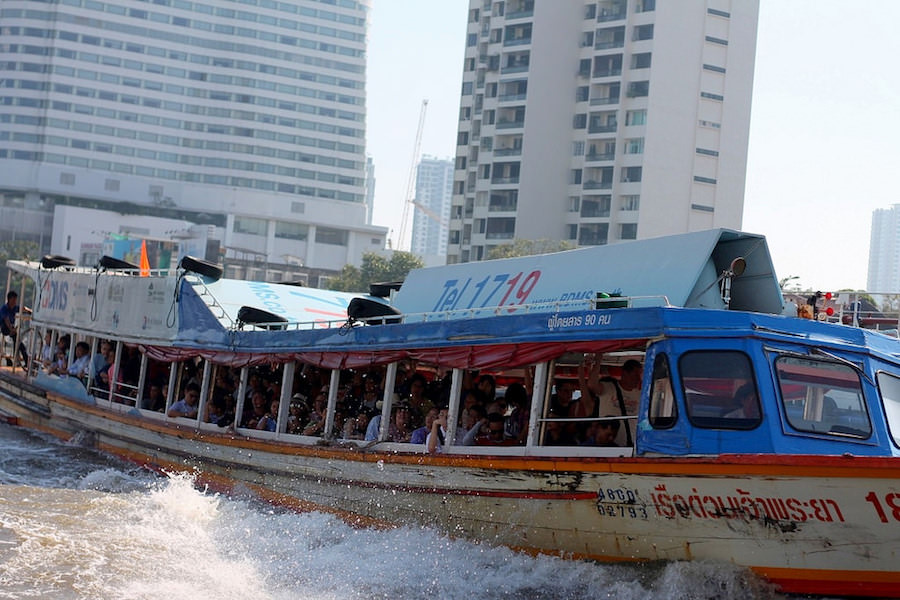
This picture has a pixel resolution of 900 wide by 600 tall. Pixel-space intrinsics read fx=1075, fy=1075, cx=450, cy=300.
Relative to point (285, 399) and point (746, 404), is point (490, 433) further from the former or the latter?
point (285, 399)

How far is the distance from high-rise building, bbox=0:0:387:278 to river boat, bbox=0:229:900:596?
100 metres

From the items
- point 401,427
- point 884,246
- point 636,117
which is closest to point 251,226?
point 636,117

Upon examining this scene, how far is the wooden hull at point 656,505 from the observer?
7.36m

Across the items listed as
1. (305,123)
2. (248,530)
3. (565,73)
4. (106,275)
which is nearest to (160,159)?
(305,123)

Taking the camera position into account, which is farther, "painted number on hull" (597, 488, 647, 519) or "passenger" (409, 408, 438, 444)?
"passenger" (409, 408, 438, 444)

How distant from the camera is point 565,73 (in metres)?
72.8

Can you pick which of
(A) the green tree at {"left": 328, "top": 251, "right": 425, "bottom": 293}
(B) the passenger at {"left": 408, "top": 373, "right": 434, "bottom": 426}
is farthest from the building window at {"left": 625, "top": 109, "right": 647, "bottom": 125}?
(B) the passenger at {"left": 408, "top": 373, "right": 434, "bottom": 426}

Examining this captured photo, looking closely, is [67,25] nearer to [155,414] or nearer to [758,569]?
[155,414]

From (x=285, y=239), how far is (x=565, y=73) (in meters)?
55.0

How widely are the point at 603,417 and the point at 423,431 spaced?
8.59ft

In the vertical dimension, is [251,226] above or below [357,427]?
above

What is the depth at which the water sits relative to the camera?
857cm

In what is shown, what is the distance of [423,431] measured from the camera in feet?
36.3

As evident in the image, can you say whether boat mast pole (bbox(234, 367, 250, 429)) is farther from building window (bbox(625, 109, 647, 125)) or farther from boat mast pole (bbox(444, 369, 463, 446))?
building window (bbox(625, 109, 647, 125))
